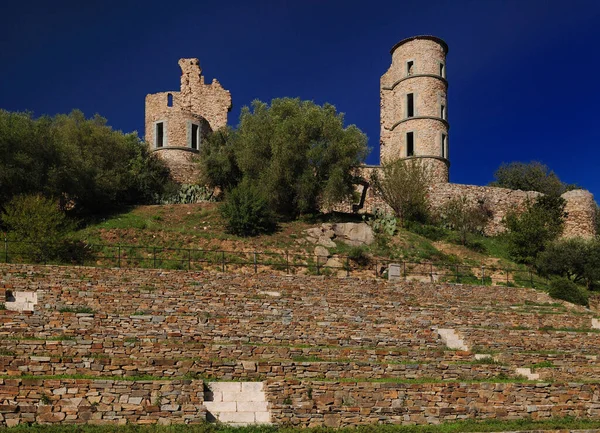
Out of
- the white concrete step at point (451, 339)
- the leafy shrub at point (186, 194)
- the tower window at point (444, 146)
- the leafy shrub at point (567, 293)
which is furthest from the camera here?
the tower window at point (444, 146)

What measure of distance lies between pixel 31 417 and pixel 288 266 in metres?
16.4

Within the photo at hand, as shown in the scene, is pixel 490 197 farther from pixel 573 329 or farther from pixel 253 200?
pixel 573 329

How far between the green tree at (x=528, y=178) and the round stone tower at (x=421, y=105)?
736 inches

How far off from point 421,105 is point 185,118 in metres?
18.1

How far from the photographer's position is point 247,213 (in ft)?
103

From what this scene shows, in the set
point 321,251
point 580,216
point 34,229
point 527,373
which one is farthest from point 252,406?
point 580,216

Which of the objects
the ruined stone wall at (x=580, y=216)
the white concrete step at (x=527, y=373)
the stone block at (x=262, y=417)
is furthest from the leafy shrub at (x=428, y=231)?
the stone block at (x=262, y=417)

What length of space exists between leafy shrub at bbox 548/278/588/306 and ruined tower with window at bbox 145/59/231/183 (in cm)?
2489

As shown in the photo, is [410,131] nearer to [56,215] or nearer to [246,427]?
[56,215]

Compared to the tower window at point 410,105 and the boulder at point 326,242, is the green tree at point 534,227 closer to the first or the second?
the tower window at point 410,105

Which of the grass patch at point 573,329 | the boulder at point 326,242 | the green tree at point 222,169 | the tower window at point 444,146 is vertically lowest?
the grass patch at point 573,329

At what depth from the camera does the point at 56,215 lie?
25625 millimetres

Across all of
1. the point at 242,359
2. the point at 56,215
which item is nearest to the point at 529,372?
the point at 242,359

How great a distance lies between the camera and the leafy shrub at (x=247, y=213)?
103ft
